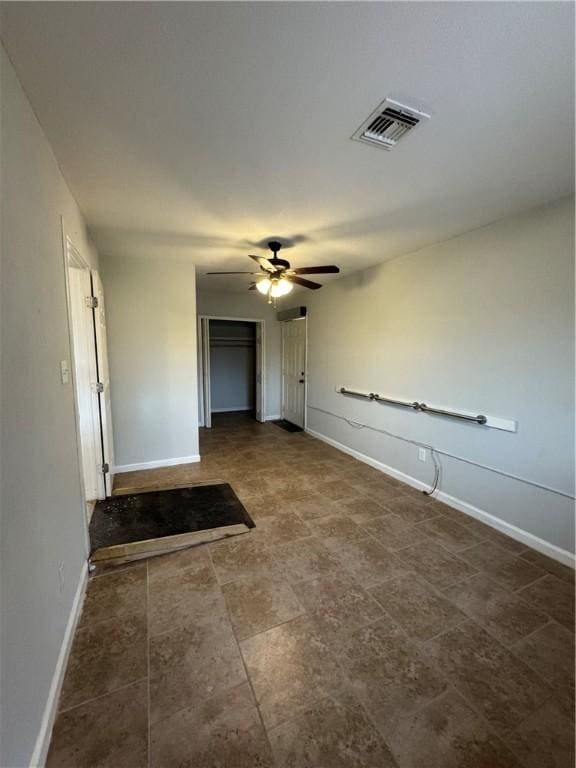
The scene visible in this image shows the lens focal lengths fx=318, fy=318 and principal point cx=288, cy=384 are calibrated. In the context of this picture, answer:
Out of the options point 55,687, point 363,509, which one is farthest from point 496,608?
point 55,687

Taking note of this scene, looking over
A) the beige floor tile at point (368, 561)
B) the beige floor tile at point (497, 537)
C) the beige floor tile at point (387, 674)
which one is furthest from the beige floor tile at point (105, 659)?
the beige floor tile at point (497, 537)

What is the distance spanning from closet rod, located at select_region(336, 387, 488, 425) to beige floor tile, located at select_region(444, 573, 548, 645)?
122 cm

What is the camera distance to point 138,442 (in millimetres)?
3914

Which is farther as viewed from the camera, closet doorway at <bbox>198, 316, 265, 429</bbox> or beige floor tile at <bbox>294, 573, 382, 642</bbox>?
closet doorway at <bbox>198, 316, 265, 429</bbox>

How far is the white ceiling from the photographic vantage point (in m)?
1.01

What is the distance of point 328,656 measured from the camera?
1554 mm

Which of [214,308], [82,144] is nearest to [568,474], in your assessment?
[82,144]

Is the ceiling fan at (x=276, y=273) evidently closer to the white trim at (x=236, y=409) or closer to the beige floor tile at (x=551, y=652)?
the beige floor tile at (x=551, y=652)

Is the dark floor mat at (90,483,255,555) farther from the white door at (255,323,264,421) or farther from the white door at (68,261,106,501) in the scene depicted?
the white door at (255,323,264,421)

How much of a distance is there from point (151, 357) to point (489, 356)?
3560 millimetres

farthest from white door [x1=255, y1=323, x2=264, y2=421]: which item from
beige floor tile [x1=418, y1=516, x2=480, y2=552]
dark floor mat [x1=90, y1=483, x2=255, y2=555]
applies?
beige floor tile [x1=418, y1=516, x2=480, y2=552]

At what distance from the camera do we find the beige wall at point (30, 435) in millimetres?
1007

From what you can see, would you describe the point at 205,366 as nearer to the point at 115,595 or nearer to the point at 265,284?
the point at 265,284

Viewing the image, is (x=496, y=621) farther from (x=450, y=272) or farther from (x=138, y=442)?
(x=138, y=442)
